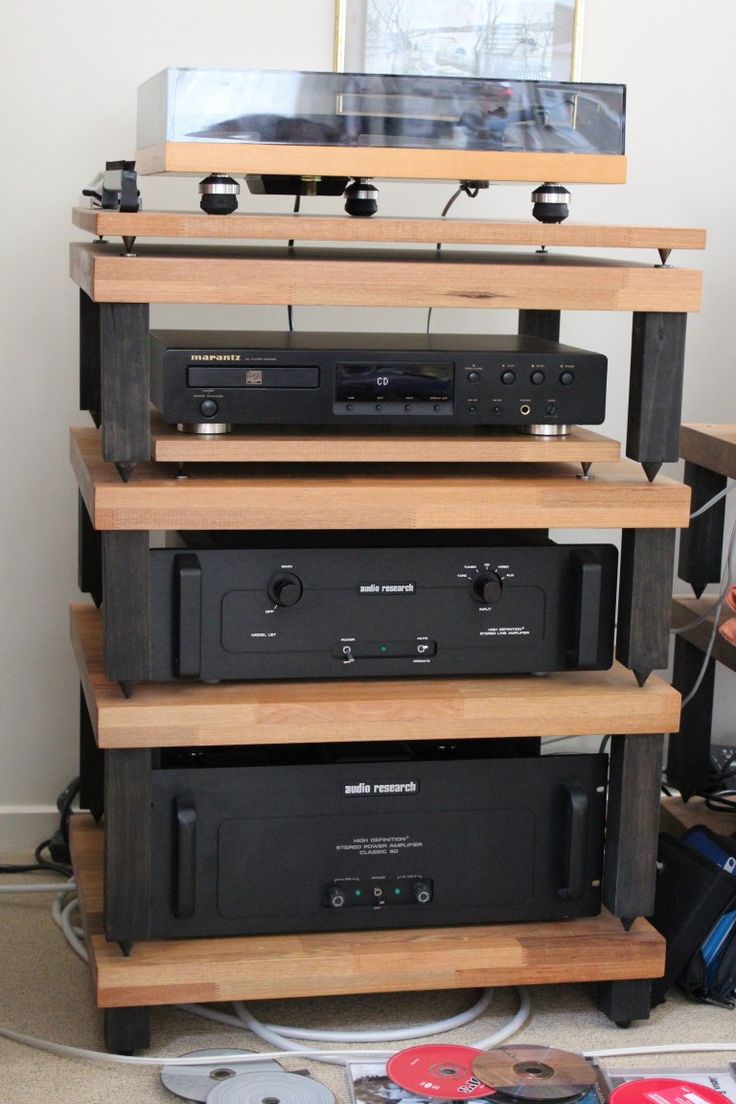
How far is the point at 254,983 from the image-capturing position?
1.50 metres

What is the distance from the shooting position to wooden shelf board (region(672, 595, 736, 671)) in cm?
186

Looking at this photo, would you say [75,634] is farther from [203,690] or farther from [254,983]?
[254,983]

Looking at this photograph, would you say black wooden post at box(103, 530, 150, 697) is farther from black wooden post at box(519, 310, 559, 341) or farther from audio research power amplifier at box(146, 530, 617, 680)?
black wooden post at box(519, 310, 559, 341)

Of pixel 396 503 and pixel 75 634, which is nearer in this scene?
pixel 396 503

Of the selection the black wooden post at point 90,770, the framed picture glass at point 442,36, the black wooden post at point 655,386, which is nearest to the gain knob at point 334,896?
the black wooden post at point 90,770

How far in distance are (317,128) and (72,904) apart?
3.45ft

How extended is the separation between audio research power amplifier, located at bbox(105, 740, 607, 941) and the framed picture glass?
0.97 metres

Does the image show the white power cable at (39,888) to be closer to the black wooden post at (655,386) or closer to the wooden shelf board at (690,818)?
the wooden shelf board at (690,818)

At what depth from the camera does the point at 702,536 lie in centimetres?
198

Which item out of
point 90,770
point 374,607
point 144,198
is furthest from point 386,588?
point 144,198

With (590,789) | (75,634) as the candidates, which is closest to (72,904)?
(75,634)

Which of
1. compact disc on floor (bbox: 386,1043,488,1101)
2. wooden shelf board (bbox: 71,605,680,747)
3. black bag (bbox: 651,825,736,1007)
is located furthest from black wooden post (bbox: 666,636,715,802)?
compact disc on floor (bbox: 386,1043,488,1101)

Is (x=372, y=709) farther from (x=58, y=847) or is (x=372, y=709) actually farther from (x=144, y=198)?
(x=144, y=198)

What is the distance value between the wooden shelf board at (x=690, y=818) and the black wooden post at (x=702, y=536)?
0.29 metres
